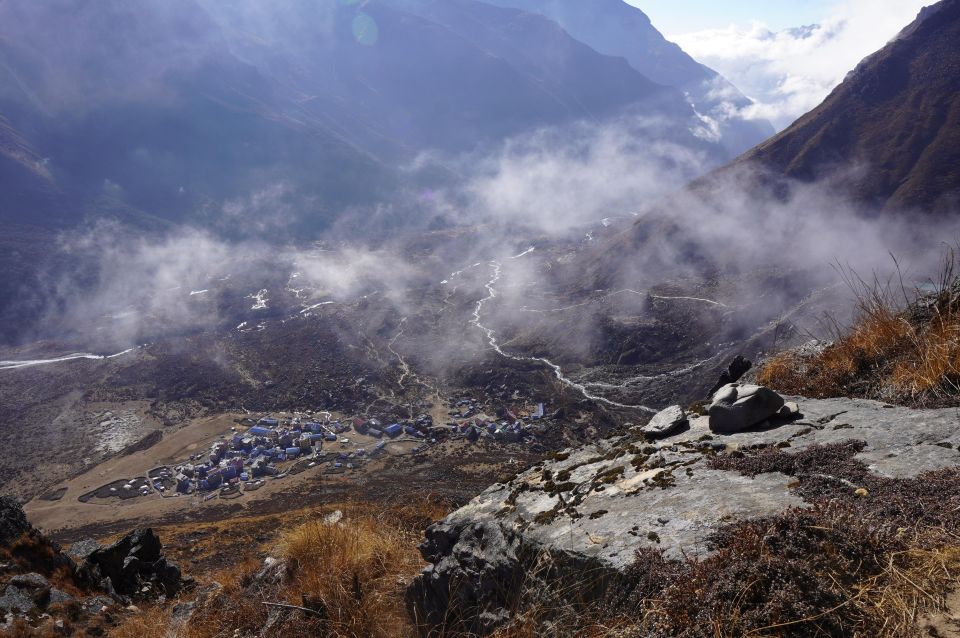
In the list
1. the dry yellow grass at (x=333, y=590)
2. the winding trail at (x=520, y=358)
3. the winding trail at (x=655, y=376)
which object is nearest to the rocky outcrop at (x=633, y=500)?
the dry yellow grass at (x=333, y=590)

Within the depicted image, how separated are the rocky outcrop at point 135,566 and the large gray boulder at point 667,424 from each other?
419 inches

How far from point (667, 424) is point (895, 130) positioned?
72.2 metres

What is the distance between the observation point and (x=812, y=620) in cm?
203

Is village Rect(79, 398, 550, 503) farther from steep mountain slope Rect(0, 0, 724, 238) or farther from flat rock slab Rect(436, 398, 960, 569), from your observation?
steep mountain slope Rect(0, 0, 724, 238)

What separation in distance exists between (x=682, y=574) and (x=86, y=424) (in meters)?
55.2

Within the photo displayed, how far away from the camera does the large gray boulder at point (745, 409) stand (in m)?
5.05

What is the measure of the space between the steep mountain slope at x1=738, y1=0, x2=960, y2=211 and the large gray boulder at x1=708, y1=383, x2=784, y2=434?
5837 centimetres

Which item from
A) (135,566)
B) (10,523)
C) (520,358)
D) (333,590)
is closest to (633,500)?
(333,590)

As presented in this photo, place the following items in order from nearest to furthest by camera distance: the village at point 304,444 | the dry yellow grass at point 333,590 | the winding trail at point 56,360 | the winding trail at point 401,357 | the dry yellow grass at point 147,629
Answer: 1. the dry yellow grass at point 333,590
2. the dry yellow grass at point 147,629
3. the village at point 304,444
4. the winding trail at point 401,357
5. the winding trail at point 56,360

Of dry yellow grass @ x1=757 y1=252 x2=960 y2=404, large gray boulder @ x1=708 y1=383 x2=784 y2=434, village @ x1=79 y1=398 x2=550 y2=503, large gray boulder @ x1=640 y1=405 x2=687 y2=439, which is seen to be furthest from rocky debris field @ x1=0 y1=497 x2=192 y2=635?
village @ x1=79 y1=398 x2=550 y2=503

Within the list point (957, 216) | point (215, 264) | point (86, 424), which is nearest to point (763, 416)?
point (86, 424)

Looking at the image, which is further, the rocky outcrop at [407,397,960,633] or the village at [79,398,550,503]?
the village at [79,398,550,503]

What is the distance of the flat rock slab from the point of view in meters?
3.28

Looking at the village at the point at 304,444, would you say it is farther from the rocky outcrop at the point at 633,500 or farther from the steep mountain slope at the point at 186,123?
the steep mountain slope at the point at 186,123
